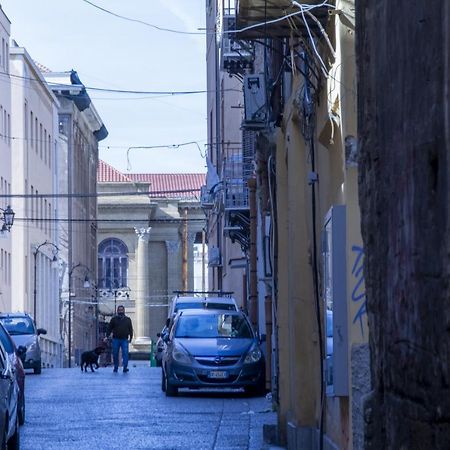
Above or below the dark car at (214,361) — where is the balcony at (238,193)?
above

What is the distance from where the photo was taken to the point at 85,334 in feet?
282

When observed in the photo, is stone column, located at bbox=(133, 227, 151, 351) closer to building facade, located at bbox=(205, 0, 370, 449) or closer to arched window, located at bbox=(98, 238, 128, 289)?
arched window, located at bbox=(98, 238, 128, 289)

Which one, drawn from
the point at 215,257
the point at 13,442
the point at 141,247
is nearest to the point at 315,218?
the point at 13,442

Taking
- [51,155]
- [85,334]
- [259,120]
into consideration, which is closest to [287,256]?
[259,120]

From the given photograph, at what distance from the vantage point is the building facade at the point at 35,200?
63844mm

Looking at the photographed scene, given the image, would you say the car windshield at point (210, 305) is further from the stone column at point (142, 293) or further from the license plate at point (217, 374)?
the stone column at point (142, 293)

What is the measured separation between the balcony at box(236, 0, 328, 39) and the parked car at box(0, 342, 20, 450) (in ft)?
12.1

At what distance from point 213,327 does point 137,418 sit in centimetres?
629

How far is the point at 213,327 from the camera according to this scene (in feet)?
81.6

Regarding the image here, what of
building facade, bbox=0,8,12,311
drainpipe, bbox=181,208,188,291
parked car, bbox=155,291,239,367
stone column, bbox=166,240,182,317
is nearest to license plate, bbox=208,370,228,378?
parked car, bbox=155,291,239,367

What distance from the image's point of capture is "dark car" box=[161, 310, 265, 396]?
23344mm

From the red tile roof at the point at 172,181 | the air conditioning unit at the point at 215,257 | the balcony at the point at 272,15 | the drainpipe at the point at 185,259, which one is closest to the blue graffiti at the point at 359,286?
the balcony at the point at 272,15

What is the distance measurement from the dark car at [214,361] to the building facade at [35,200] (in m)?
37.2

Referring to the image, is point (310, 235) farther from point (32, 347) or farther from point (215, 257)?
point (215, 257)
